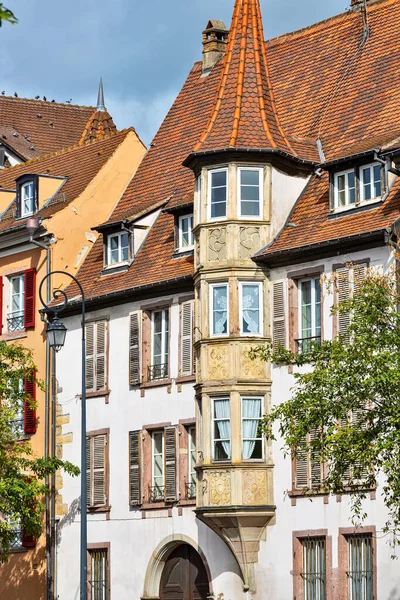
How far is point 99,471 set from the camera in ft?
139

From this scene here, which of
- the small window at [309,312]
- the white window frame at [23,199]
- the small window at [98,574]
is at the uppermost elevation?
the white window frame at [23,199]

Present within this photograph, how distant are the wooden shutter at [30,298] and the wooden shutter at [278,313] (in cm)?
1039

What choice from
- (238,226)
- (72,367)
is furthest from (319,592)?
(72,367)

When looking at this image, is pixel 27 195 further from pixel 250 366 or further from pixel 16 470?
pixel 250 366

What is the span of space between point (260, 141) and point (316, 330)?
487cm

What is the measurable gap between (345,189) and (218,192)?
306 cm

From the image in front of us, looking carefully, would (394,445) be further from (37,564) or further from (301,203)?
(37,564)

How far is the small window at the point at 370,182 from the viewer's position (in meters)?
36.3

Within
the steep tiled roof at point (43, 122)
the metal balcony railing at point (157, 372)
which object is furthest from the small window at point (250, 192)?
the steep tiled roof at point (43, 122)

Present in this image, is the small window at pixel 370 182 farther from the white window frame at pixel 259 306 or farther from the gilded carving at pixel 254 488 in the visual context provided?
the gilded carving at pixel 254 488

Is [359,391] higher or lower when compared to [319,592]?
higher

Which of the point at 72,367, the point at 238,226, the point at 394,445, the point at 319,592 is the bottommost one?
the point at 319,592

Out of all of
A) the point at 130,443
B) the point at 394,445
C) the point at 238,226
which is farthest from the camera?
the point at 130,443

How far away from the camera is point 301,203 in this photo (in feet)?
127
